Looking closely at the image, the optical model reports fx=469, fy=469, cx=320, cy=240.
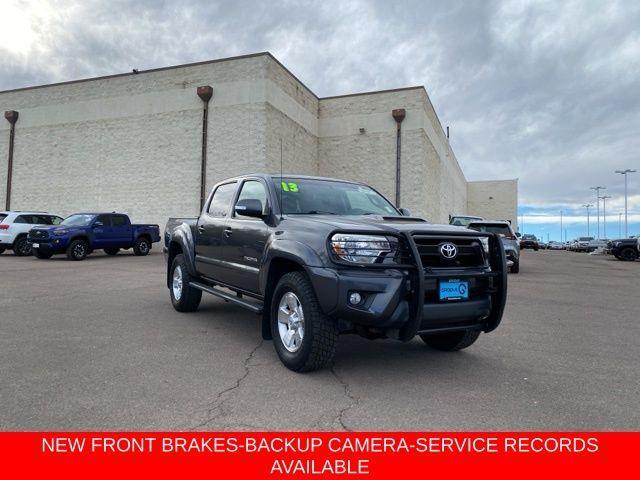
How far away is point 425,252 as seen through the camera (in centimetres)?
393

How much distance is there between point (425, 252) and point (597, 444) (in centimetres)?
176

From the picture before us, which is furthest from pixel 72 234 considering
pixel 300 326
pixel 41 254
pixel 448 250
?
pixel 448 250

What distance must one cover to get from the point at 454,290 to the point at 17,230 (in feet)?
61.5

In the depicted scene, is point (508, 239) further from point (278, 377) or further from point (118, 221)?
point (118, 221)

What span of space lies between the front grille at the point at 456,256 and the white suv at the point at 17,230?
58.9 feet

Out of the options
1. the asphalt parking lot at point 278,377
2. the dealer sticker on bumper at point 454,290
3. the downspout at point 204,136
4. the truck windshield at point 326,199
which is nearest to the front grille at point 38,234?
the downspout at point 204,136

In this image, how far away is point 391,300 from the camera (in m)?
3.65

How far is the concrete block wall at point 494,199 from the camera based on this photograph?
240 feet

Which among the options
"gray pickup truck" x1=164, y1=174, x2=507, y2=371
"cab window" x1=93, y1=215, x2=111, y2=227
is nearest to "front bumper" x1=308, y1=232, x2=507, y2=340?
"gray pickup truck" x1=164, y1=174, x2=507, y2=371

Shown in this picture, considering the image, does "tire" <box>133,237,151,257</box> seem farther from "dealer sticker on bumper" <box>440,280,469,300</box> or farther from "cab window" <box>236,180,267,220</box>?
"dealer sticker on bumper" <box>440,280,469,300</box>

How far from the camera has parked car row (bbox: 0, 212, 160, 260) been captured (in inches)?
643

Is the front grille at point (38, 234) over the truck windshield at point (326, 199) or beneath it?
beneath

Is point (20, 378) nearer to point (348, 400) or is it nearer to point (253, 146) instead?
point (348, 400)

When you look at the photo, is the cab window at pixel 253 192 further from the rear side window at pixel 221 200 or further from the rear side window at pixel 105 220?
the rear side window at pixel 105 220
